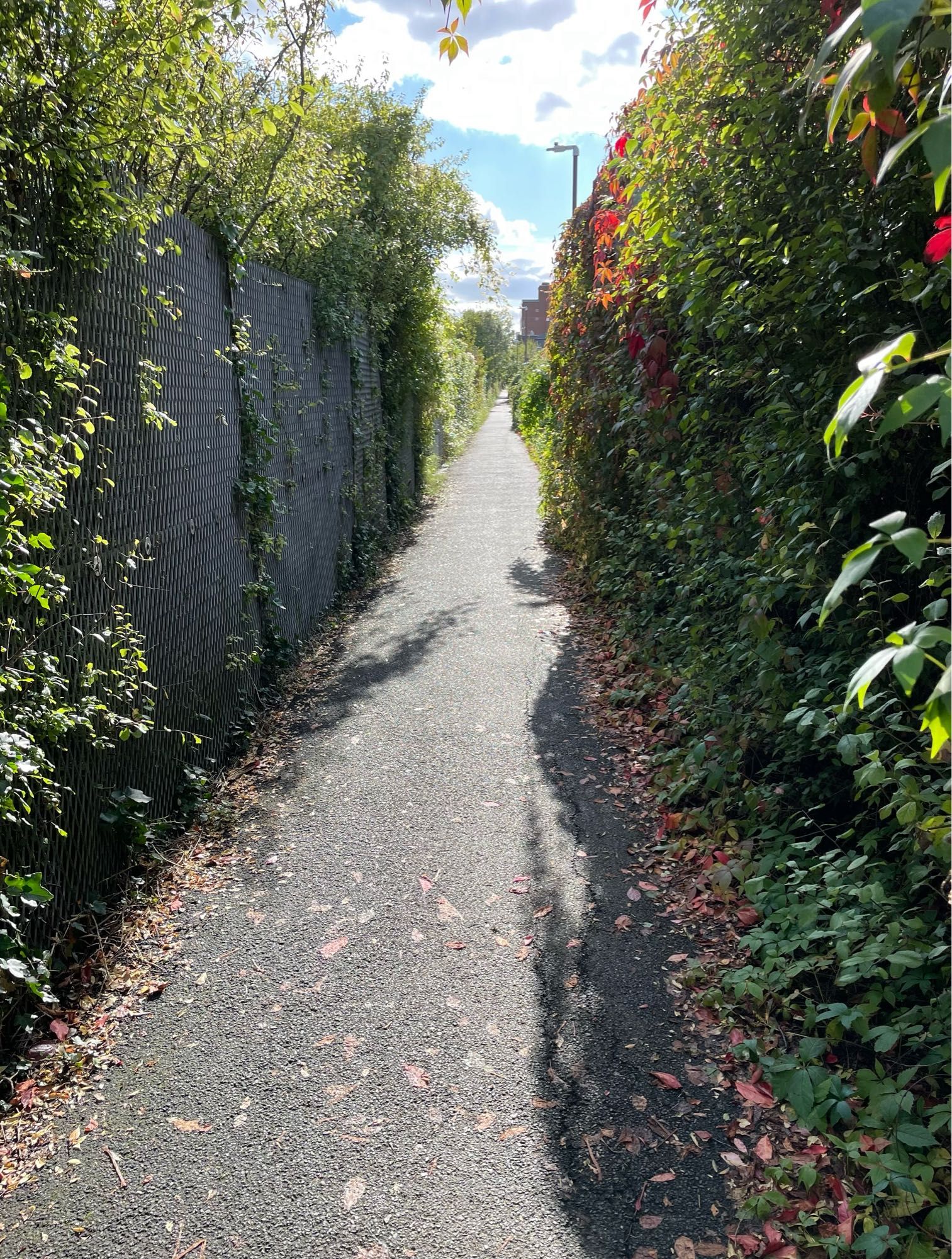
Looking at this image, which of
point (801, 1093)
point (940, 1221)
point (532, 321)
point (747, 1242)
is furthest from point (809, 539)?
point (532, 321)

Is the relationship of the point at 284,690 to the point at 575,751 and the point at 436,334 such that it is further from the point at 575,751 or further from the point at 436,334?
the point at 436,334

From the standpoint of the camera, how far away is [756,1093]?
2.64 meters

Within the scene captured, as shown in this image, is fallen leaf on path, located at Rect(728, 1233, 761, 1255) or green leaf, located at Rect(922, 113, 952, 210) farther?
fallen leaf on path, located at Rect(728, 1233, 761, 1255)

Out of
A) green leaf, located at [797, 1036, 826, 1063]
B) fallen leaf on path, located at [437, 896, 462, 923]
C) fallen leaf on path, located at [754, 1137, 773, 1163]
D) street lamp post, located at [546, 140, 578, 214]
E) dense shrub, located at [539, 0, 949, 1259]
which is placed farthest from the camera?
street lamp post, located at [546, 140, 578, 214]

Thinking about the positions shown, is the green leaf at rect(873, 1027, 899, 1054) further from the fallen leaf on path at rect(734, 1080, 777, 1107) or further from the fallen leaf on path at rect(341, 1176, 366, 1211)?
the fallen leaf on path at rect(341, 1176, 366, 1211)

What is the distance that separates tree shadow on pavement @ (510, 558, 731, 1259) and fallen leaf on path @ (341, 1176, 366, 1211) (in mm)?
532

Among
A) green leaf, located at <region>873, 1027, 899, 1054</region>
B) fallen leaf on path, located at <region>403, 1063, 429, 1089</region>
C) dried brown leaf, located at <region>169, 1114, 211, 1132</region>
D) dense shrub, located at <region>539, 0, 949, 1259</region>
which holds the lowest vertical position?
dried brown leaf, located at <region>169, 1114, 211, 1132</region>

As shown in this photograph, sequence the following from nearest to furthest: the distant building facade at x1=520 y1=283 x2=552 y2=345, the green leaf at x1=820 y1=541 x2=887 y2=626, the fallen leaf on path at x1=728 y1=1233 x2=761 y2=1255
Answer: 1. the green leaf at x1=820 y1=541 x2=887 y2=626
2. the fallen leaf on path at x1=728 y1=1233 x2=761 y2=1255
3. the distant building facade at x1=520 y1=283 x2=552 y2=345

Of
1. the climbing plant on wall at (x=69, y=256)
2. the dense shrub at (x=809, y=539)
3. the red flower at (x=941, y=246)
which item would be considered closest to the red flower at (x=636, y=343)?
the dense shrub at (x=809, y=539)

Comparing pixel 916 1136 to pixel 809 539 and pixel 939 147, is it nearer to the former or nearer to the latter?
pixel 809 539

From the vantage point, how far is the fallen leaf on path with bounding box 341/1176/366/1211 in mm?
2365

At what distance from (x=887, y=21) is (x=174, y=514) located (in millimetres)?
3971

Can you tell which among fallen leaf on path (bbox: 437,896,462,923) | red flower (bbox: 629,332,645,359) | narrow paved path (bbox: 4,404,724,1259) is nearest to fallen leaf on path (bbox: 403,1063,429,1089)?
narrow paved path (bbox: 4,404,724,1259)

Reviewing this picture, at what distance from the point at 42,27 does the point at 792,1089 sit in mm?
4142
